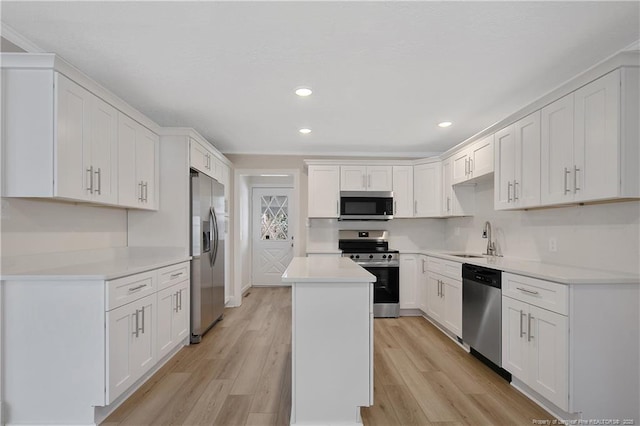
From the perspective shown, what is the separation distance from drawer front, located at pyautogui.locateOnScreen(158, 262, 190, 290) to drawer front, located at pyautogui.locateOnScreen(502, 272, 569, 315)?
112 inches

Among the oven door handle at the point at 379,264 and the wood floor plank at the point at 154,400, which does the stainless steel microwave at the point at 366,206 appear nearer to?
the oven door handle at the point at 379,264

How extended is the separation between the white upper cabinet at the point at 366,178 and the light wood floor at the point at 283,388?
6.81 feet

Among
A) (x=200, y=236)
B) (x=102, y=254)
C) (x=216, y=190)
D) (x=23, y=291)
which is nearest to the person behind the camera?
(x=23, y=291)

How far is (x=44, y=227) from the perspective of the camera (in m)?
2.41

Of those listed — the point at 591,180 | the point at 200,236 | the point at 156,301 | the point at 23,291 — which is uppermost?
the point at 591,180

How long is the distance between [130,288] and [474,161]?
3570 mm

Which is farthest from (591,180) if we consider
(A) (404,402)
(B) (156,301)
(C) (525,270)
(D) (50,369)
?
(D) (50,369)

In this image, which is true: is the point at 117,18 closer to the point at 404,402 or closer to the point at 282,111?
the point at 282,111

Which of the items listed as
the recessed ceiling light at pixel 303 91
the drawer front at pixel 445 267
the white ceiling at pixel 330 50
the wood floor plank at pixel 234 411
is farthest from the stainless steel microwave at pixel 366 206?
the wood floor plank at pixel 234 411

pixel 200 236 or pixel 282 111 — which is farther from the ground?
pixel 282 111

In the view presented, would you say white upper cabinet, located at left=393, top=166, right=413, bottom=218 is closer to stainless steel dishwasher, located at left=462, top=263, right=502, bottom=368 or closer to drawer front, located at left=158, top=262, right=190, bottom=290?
stainless steel dishwasher, located at left=462, top=263, right=502, bottom=368

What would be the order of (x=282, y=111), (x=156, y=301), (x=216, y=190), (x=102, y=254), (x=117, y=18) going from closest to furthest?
1. (x=117, y=18)
2. (x=156, y=301)
3. (x=102, y=254)
4. (x=282, y=111)
5. (x=216, y=190)

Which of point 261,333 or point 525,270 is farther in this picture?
point 261,333

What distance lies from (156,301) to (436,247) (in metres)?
4.00
